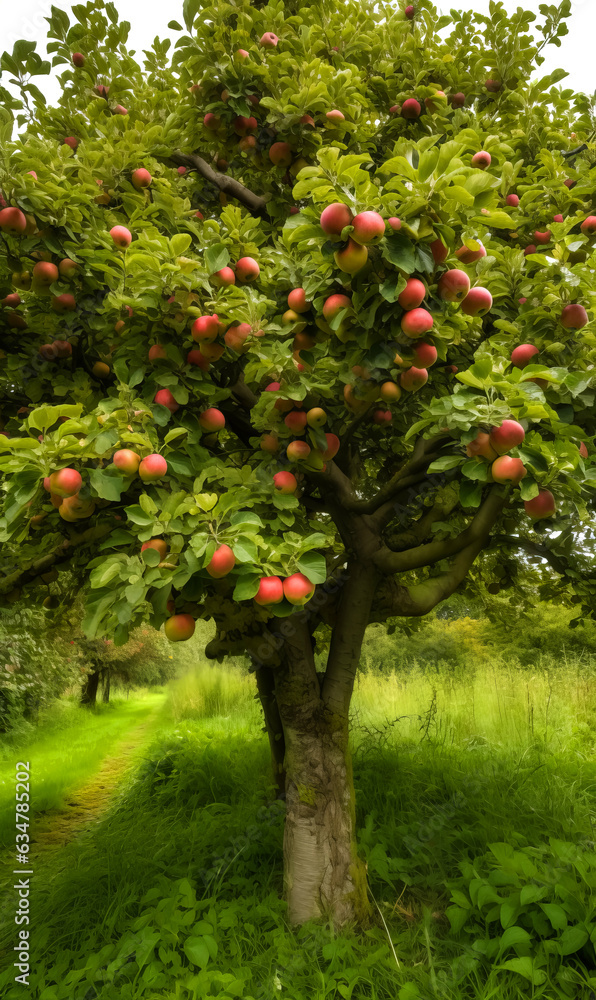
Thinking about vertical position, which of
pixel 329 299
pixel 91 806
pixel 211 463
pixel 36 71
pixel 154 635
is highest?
pixel 36 71

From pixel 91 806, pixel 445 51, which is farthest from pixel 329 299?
pixel 91 806

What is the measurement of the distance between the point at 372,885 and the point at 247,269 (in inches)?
140

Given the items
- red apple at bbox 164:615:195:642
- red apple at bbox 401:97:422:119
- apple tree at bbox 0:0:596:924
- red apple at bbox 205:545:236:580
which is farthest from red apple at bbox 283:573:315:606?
red apple at bbox 401:97:422:119

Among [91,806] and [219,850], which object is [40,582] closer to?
[219,850]

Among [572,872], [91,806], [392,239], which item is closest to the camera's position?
[392,239]

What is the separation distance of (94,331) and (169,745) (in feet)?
18.1

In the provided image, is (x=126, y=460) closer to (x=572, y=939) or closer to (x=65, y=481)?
(x=65, y=481)

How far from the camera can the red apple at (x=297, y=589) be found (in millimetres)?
1781

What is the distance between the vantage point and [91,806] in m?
5.83

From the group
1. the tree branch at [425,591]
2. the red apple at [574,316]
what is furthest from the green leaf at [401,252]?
the tree branch at [425,591]

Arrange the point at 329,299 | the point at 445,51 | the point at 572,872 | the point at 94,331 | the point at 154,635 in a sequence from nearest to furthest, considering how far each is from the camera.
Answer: the point at 329,299 < the point at 572,872 < the point at 94,331 < the point at 445,51 < the point at 154,635

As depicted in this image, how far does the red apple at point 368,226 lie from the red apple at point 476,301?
53 centimetres

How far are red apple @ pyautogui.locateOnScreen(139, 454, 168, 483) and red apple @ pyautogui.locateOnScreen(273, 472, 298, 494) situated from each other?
1.74 feet

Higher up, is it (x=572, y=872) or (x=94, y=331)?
(x=94, y=331)
